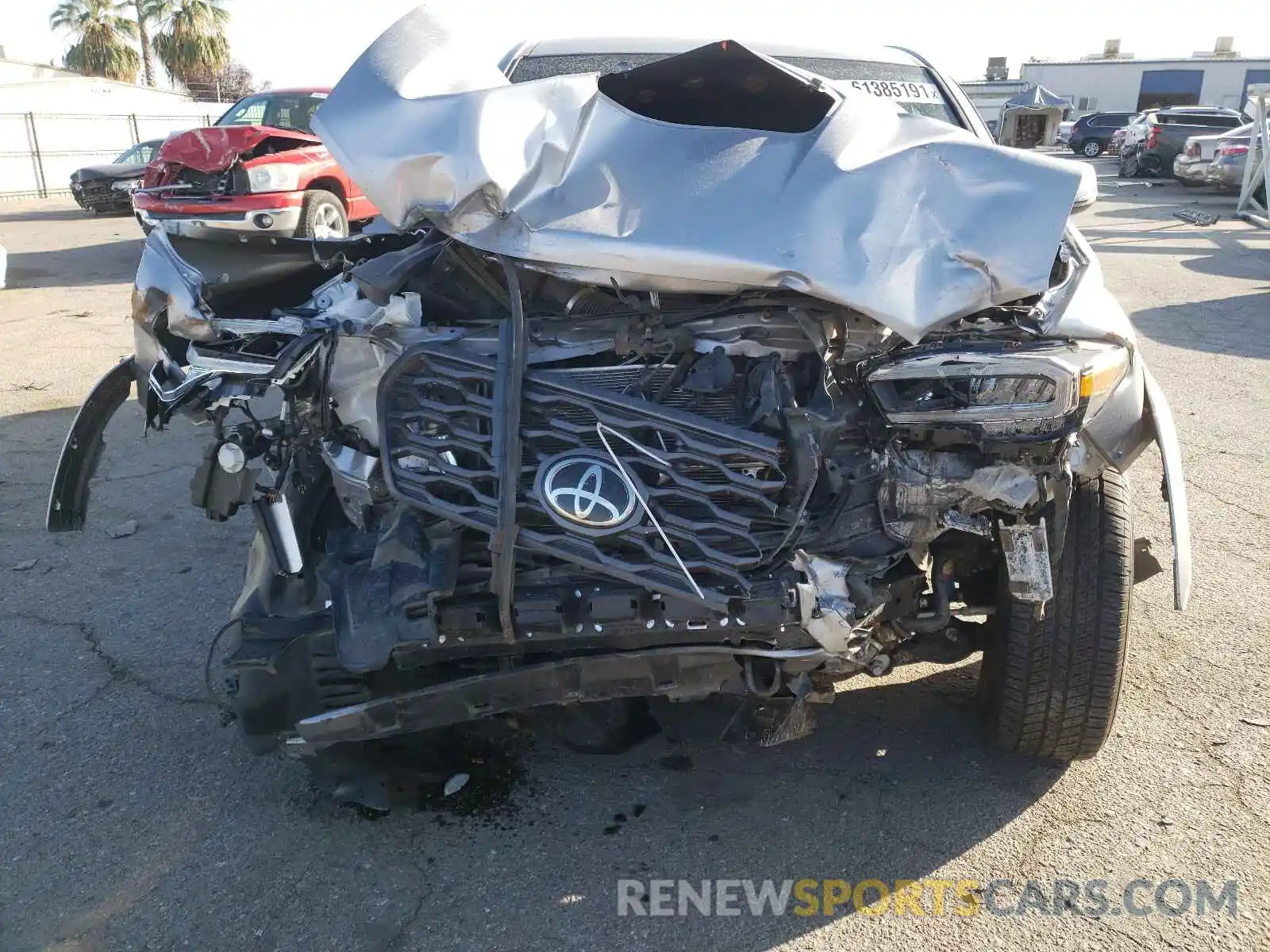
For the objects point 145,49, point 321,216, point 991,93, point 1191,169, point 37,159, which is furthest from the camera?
point 145,49

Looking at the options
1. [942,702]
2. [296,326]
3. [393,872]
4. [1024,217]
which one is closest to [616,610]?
[393,872]

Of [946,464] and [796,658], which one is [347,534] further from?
[946,464]

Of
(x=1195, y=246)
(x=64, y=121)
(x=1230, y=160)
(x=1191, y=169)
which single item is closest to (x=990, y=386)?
(x=1195, y=246)

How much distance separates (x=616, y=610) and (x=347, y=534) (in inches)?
29.9

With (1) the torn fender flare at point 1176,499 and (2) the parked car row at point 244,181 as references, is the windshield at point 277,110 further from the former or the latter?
(1) the torn fender flare at point 1176,499

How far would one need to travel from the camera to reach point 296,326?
2469 mm

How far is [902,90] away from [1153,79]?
53005 millimetres

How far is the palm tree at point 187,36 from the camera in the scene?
128ft

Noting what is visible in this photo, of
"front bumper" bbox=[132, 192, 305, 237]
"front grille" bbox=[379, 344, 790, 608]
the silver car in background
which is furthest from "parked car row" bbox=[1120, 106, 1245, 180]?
"front grille" bbox=[379, 344, 790, 608]

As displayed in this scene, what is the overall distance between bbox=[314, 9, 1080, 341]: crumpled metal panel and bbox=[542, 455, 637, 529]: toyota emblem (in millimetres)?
463

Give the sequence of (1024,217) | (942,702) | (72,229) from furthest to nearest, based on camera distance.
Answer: (72,229) < (942,702) < (1024,217)

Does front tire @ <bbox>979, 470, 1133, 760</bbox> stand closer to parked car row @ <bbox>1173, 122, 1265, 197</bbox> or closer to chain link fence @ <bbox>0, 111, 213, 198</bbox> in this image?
parked car row @ <bbox>1173, 122, 1265, 197</bbox>

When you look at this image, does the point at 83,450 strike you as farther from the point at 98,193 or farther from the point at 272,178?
the point at 98,193

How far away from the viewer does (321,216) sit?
33.7 feet
